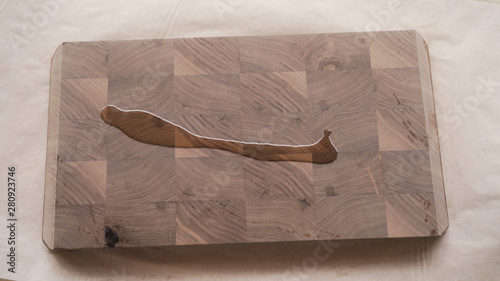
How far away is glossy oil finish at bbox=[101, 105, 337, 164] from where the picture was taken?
96 centimetres

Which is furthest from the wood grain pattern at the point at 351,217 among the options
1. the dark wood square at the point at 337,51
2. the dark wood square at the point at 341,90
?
the dark wood square at the point at 337,51

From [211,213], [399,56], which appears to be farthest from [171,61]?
[399,56]

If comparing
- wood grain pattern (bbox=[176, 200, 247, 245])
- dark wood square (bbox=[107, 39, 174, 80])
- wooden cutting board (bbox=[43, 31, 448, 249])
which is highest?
dark wood square (bbox=[107, 39, 174, 80])

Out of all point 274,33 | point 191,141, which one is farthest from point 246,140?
point 274,33

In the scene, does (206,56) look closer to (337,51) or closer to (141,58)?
(141,58)

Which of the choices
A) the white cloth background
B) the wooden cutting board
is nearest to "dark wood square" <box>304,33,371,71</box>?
the wooden cutting board

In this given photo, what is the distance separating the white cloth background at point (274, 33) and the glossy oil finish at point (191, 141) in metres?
0.22

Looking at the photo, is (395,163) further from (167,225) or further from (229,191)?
(167,225)

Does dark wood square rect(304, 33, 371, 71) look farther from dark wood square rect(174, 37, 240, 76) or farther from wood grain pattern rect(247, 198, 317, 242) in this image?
wood grain pattern rect(247, 198, 317, 242)

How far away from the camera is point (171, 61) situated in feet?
3.32

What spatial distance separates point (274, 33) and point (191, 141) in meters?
0.39

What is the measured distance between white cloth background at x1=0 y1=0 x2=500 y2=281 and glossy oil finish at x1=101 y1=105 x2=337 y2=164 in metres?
0.22

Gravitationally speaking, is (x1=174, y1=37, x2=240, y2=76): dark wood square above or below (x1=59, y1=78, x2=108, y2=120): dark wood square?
Result: above

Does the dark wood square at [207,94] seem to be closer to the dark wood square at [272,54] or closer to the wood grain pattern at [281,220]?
the dark wood square at [272,54]
